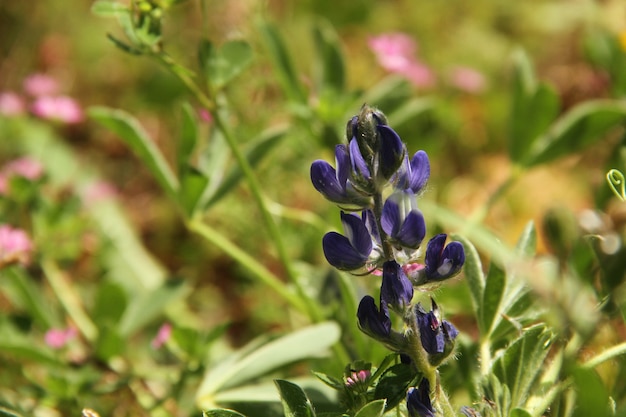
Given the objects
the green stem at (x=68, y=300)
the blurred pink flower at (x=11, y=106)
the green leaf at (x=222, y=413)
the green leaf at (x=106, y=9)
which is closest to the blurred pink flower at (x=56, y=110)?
the blurred pink flower at (x=11, y=106)

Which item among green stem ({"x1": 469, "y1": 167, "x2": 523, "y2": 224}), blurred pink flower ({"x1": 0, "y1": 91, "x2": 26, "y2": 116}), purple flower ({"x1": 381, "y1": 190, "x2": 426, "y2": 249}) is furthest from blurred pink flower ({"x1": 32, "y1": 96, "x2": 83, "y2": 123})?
purple flower ({"x1": 381, "y1": 190, "x2": 426, "y2": 249})

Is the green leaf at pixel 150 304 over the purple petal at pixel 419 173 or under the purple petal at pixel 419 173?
over

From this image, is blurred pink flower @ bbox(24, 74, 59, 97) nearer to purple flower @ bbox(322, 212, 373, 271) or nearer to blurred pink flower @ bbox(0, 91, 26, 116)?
blurred pink flower @ bbox(0, 91, 26, 116)

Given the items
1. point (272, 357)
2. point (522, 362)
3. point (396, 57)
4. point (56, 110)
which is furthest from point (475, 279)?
point (56, 110)

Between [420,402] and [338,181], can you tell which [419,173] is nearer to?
[338,181]

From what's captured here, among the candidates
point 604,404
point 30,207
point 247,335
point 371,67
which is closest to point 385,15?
point 371,67

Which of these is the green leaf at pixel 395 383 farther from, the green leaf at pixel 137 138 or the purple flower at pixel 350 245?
the green leaf at pixel 137 138
